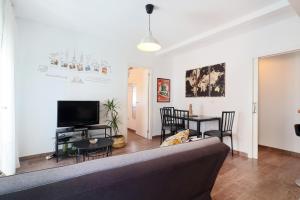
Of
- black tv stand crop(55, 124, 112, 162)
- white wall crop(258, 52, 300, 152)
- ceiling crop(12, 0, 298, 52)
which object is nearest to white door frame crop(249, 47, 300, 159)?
white wall crop(258, 52, 300, 152)

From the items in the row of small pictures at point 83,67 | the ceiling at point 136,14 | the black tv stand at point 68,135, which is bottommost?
the black tv stand at point 68,135

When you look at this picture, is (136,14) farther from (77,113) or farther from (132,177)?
(132,177)

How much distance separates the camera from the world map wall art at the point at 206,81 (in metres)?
3.99

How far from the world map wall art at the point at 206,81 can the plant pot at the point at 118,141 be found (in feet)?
7.16

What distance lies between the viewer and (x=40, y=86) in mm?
3334

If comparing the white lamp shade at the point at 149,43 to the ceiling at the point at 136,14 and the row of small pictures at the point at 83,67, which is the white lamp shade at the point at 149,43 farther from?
the row of small pictures at the point at 83,67

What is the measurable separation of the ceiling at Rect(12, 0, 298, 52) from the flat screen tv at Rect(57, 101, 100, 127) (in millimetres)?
1579

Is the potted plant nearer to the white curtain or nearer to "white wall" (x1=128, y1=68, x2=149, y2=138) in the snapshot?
"white wall" (x1=128, y1=68, x2=149, y2=138)

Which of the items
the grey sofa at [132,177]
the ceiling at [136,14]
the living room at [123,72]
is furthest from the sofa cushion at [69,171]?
the ceiling at [136,14]

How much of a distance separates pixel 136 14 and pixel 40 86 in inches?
90.3

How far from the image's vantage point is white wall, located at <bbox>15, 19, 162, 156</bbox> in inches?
124

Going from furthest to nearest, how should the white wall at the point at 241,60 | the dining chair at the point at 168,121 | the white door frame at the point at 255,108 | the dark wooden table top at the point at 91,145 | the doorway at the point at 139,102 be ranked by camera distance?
the doorway at the point at 139,102
the dining chair at the point at 168,121
the white door frame at the point at 255,108
the white wall at the point at 241,60
the dark wooden table top at the point at 91,145

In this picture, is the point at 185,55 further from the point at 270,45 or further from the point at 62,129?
the point at 62,129

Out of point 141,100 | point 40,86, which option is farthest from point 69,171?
point 141,100
